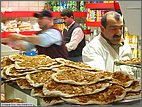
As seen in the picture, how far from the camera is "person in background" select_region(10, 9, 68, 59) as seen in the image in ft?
6.11

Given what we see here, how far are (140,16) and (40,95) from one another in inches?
26.3

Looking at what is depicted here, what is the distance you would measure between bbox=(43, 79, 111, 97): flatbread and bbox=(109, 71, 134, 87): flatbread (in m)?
0.09

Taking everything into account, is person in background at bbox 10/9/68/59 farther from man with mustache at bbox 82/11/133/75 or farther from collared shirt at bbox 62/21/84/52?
collared shirt at bbox 62/21/84/52

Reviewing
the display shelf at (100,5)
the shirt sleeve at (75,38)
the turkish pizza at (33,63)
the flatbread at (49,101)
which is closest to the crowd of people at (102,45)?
the turkish pizza at (33,63)

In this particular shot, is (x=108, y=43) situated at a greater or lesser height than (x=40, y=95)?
greater

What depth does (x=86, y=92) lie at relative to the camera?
1.41 m

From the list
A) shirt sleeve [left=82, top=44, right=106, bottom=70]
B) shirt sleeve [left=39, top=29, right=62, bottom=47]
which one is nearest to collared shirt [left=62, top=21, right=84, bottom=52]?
shirt sleeve [left=82, top=44, right=106, bottom=70]

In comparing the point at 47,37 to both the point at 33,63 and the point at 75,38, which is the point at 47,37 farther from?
the point at 75,38

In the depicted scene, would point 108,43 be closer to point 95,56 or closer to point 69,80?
point 95,56

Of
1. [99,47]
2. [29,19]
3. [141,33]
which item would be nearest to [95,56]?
[99,47]

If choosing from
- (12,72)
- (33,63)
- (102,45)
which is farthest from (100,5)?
(12,72)

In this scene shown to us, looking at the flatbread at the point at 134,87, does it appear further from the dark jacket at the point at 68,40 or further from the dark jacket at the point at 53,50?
the dark jacket at the point at 68,40

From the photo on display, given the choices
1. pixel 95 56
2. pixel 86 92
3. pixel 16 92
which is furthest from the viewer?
pixel 95 56

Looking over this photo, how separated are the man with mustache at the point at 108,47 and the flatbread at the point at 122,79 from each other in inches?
30.7
